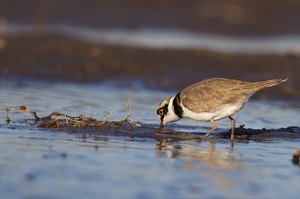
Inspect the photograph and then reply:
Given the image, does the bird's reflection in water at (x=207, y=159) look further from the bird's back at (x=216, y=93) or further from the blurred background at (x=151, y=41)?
the blurred background at (x=151, y=41)

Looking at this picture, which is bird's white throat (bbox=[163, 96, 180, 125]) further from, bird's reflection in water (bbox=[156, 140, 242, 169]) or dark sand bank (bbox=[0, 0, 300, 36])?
dark sand bank (bbox=[0, 0, 300, 36])

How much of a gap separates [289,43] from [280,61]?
4.03 metres

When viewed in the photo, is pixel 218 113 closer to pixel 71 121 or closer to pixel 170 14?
pixel 71 121

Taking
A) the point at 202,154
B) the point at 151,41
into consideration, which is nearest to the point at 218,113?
the point at 202,154

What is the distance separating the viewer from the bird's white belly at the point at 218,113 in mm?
11266

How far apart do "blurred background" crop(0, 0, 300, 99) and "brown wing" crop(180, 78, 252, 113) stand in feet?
16.1

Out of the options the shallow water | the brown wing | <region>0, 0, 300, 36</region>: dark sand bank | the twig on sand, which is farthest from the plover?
<region>0, 0, 300, 36</region>: dark sand bank

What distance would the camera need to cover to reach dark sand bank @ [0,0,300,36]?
78.7 ft

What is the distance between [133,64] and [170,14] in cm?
745

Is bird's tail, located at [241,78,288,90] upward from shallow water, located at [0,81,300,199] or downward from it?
upward

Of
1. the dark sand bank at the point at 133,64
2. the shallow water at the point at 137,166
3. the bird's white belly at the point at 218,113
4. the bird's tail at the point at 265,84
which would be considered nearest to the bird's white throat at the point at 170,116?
the bird's white belly at the point at 218,113

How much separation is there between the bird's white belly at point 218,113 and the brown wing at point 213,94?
0.19 ft

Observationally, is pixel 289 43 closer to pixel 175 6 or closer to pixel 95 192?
pixel 175 6

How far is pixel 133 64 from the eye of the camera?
724 inches
